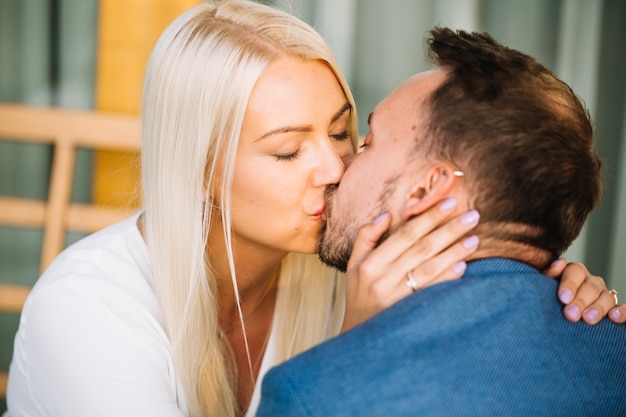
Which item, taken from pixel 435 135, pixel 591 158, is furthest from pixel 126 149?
pixel 591 158

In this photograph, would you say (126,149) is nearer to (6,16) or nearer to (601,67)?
(6,16)

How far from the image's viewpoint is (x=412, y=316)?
982mm

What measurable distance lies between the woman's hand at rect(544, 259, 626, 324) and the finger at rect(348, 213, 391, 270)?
308 millimetres

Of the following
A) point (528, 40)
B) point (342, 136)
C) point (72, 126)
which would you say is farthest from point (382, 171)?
point (72, 126)

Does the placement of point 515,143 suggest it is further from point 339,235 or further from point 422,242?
point 339,235

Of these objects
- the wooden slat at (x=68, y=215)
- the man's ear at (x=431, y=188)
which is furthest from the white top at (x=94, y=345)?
the wooden slat at (x=68, y=215)

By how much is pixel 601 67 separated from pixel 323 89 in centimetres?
132

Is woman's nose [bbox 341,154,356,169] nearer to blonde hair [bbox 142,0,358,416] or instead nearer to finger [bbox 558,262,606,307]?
blonde hair [bbox 142,0,358,416]

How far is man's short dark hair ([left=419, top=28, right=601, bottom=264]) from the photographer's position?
1115 millimetres

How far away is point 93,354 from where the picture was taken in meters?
1.37

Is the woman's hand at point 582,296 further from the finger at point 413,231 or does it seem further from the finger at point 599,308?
the finger at point 413,231

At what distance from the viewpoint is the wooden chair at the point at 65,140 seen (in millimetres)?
2332

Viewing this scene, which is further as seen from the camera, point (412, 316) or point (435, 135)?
point (435, 135)

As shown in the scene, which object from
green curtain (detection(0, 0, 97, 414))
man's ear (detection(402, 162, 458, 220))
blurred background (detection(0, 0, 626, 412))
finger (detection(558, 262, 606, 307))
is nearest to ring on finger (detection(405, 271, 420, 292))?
man's ear (detection(402, 162, 458, 220))
